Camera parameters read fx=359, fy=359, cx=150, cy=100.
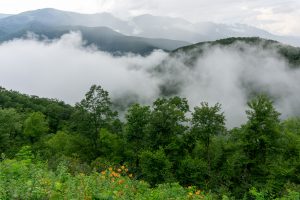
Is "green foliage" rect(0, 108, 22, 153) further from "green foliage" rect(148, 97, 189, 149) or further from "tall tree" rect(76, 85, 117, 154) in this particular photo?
"green foliage" rect(148, 97, 189, 149)

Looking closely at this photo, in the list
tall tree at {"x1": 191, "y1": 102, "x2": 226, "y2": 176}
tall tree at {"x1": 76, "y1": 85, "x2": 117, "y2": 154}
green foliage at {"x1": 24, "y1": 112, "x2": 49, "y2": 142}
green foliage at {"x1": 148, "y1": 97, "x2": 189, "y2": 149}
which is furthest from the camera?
green foliage at {"x1": 24, "y1": 112, "x2": 49, "y2": 142}

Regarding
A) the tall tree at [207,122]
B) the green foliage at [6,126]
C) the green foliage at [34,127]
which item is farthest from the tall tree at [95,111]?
the green foliage at [34,127]

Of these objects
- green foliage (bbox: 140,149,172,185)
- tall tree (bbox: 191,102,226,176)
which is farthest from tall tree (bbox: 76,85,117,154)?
tall tree (bbox: 191,102,226,176)

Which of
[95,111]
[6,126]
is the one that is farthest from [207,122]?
[6,126]

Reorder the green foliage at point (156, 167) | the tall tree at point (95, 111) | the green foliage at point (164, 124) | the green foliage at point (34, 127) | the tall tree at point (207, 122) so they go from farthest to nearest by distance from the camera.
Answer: the green foliage at point (34, 127) < the tall tree at point (95, 111) < the green foliage at point (164, 124) < the tall tree at point (207, 122) < the green foliage at point (156, 167)

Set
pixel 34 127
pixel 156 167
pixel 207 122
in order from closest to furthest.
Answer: pixel 156 167
pixel 207 122
pixel 34 127

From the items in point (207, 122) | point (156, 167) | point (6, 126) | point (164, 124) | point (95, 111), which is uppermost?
point (207, 122)

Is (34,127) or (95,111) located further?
(34,127)

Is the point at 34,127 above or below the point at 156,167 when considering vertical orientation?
below

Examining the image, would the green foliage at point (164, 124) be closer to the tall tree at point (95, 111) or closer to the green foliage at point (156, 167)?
the green foliage at point (156, 167)

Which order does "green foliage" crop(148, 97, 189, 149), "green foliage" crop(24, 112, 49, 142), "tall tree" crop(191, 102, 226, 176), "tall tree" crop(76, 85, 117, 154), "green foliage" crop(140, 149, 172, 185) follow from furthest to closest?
1. "green foliage" crop(24, 112, 49, 142)
2. "tall tree" crop(76, 85, 117, 154)
3. "green foliage" crop(148, 97, 189, 149)
4. "tall tree" crop(191, 102, 226, 176)
5. "green foliage" crop(140, 149, 172, 185)

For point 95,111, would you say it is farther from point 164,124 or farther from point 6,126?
point 164,124

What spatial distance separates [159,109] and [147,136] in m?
2.72

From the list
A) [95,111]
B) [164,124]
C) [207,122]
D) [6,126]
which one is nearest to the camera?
[207,122]
